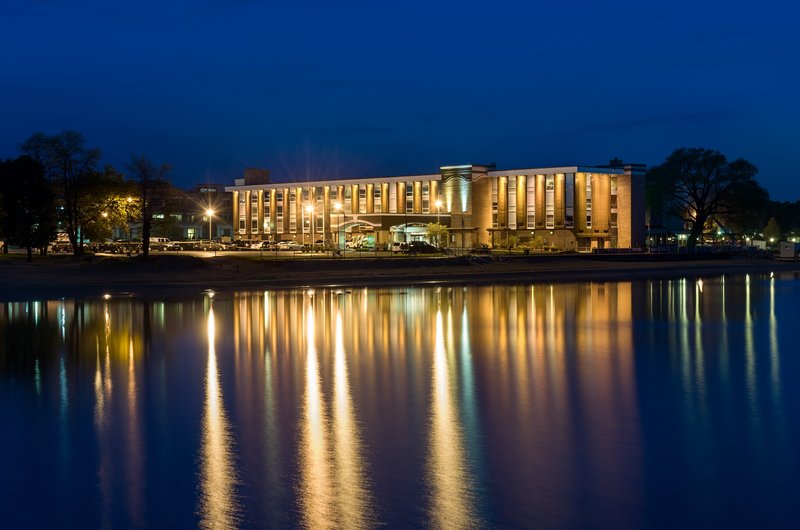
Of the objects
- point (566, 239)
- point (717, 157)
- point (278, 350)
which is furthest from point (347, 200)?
point (278, 350)

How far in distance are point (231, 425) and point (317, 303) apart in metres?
30.2

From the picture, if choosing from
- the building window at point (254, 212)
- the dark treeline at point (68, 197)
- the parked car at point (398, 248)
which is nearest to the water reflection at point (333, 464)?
the dark treeline at point (68, 197)

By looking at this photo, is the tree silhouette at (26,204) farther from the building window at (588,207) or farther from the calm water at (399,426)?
the building window at (588,207)

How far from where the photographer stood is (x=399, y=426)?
1712 centimetres

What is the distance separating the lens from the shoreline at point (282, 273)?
57.3 meters

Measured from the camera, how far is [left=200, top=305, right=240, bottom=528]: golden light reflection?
11.8 m

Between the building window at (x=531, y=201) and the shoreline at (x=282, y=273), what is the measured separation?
30707mm

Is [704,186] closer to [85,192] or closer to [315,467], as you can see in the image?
[85,192]

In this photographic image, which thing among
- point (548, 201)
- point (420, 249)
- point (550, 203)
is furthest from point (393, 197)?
point (420, 249)

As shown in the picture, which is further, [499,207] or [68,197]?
[499,207]

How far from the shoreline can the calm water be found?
22.6 m

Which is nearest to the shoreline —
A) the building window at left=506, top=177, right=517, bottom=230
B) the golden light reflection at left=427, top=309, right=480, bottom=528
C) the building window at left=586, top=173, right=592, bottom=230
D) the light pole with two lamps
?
the light pole with two lamps

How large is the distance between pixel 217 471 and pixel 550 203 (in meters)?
115

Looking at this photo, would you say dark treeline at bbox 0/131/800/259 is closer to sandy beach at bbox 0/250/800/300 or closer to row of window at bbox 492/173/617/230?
sandy beach at bbox 0/250/800/300
